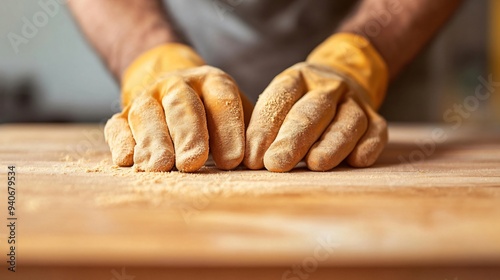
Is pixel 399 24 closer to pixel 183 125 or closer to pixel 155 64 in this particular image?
pixel 155 64

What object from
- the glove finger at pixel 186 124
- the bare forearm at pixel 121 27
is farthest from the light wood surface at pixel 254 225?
the bare forearm at pixel 121 27

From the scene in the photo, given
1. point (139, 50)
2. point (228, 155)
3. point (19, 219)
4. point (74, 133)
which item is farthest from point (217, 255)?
point (74, 133)

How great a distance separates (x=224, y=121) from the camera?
81 centimetres

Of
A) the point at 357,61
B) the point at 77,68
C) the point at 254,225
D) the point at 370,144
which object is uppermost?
the point at 77,68

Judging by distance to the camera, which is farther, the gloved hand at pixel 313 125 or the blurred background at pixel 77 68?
the blurred background at pixel 77 68

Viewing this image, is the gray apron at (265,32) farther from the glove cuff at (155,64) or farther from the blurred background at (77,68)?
the blurred background at (77,68)

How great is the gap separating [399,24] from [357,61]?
10.8 inches

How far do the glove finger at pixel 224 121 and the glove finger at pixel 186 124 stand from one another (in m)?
0.02

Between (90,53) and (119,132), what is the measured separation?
183 centimetres

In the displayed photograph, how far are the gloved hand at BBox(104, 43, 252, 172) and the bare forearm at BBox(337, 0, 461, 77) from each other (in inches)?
18.8

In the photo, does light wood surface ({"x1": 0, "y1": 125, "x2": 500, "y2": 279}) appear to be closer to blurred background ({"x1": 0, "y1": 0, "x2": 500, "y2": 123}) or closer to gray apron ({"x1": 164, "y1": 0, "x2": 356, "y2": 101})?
gray apron ({"x1": 164, "y1": 0, "x2": 356, "y2": 101})

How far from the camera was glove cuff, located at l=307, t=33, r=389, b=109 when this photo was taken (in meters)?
1.06

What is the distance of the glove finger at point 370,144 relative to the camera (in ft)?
2.72

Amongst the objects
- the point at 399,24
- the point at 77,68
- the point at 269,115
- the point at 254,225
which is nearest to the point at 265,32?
the point at 399,24
